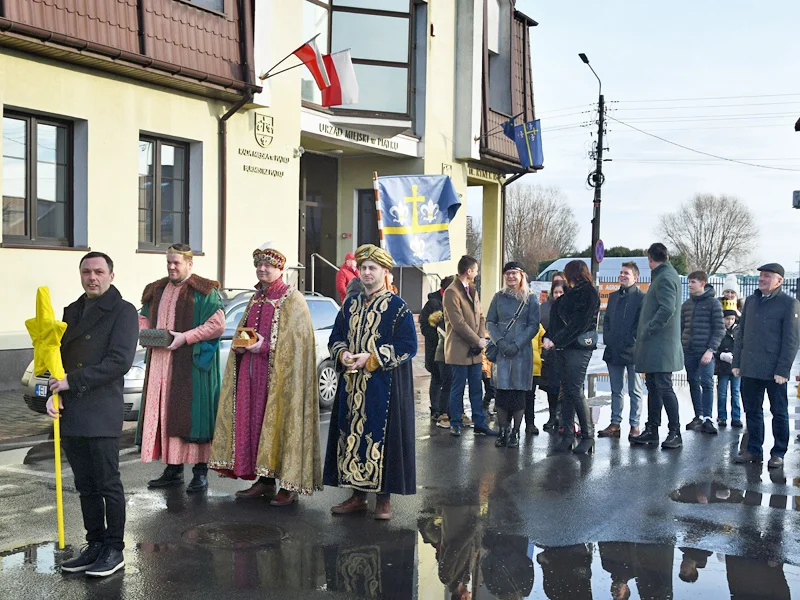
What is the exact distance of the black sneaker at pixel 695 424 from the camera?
36.6 feet

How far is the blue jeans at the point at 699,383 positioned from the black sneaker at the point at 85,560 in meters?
8.02

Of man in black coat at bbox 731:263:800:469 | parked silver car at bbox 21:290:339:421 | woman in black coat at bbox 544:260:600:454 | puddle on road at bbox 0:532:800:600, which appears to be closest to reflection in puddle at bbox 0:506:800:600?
puddle on road at bbox 0:532:800:600

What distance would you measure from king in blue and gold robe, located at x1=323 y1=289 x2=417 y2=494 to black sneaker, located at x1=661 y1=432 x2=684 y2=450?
421cm

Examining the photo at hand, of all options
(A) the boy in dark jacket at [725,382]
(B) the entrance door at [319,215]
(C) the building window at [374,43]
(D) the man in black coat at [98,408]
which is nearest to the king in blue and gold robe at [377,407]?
(D) the man in black coat at [98,408]

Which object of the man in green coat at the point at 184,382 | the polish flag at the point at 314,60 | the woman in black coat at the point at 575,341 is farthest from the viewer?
the polish flag at the point at 314,60

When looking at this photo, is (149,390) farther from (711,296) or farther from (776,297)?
(711,296)

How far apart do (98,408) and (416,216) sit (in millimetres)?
8325

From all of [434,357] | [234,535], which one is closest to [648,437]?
[434,357]

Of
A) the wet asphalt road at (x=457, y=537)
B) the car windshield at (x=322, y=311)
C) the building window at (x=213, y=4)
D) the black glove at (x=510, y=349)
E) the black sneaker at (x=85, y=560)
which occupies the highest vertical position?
the building window at (x=213, y=4)

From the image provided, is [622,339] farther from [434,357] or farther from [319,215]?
[319,215]

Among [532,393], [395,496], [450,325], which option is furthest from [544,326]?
[395,496]

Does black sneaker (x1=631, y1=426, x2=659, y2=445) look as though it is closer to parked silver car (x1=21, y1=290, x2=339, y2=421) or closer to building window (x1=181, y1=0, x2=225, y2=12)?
parked silver car (x1=21, y1=290, x2=339, y2=421)

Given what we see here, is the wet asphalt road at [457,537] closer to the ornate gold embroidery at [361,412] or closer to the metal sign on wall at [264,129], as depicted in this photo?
the ornate gold embroidery at [361,412]

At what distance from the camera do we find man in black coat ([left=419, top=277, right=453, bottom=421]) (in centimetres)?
1096
